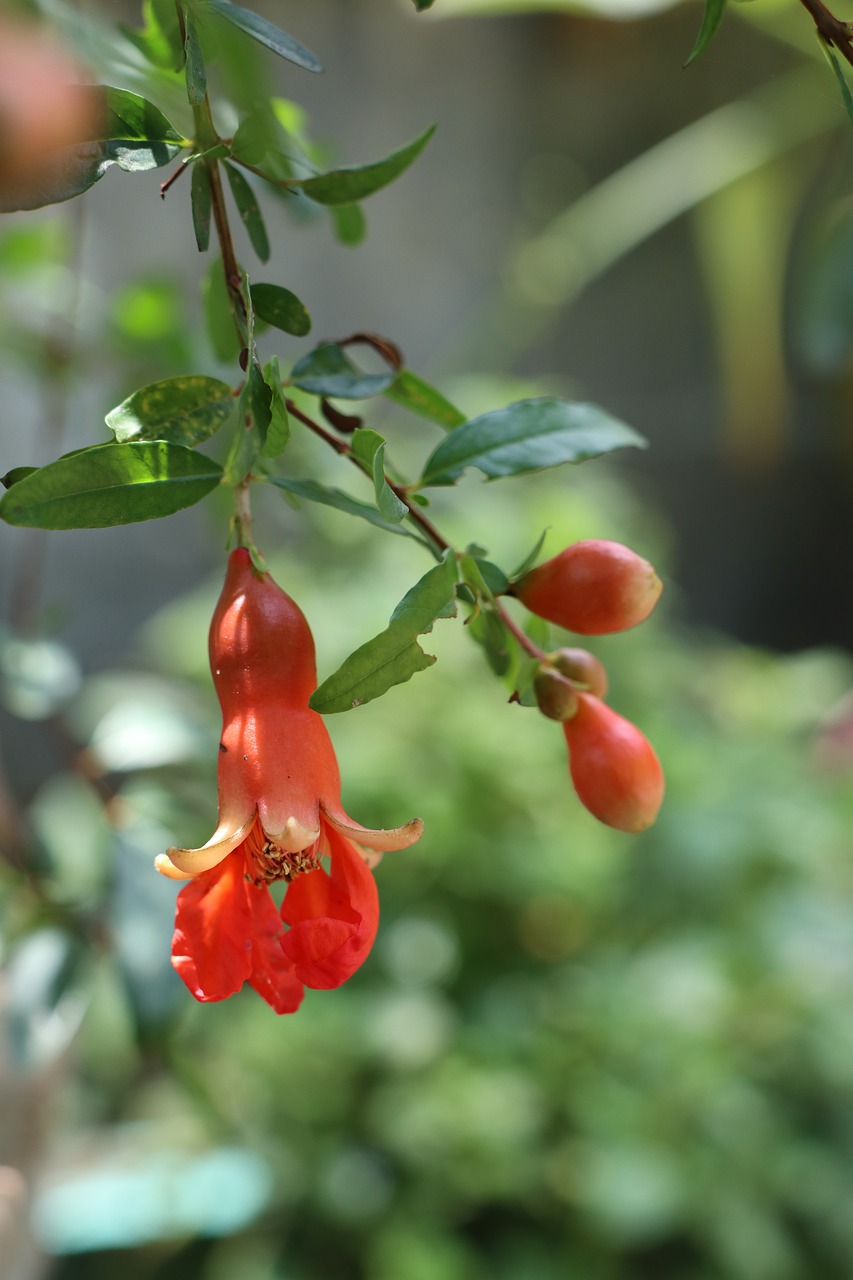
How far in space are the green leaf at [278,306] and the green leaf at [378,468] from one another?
5 centimetres

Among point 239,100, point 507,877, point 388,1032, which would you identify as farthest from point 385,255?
point 239,100

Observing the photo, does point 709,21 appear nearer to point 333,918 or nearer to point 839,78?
point 839,78

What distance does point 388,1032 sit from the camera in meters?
1.11

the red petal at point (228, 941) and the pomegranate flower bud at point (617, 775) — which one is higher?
the pomegranate flower bud at point (617, 775)

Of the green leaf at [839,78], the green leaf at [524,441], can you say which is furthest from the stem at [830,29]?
the green leaf at [524,441]

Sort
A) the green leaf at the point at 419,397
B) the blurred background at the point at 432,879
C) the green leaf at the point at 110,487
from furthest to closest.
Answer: the blurred background at the point at 432,879
the green leaf at the point at 419,397
the green leaf at the point at 110,487

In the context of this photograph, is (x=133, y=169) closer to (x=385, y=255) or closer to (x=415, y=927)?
(x=415, y=927)

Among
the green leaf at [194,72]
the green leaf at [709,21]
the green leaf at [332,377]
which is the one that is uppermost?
Result: the green leaf at [709,21]

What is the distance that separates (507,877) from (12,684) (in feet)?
2.20

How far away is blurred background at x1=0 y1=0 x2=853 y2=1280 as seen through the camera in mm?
676

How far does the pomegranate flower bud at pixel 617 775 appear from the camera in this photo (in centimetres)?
30

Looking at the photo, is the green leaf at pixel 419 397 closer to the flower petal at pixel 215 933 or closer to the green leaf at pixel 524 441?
the green leaf at pixel 524 441

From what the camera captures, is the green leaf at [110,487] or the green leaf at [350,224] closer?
the green leaf at [110,487]

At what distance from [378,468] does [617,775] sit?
11 centimetres
